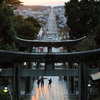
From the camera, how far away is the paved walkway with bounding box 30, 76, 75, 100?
108 feet

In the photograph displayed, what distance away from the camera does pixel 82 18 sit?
170ft

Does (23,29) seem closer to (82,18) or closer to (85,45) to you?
(82,18)

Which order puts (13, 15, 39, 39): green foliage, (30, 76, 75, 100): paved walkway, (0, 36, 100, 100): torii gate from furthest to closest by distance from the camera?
(13, 15, 39, 39): green foliage
(30, 76, 75, 100): paved walkway
(0, 36, 100, 100): torii gate

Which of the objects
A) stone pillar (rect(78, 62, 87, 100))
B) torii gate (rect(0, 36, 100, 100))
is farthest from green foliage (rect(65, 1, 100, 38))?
torii gate (rect(0, 36, 100, 100))

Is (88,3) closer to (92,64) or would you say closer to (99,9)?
(99,9)

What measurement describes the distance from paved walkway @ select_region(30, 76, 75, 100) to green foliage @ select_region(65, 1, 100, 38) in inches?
461

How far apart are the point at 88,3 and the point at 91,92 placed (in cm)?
2684

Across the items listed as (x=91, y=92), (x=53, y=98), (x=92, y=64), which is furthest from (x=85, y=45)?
(x=91, y=92)

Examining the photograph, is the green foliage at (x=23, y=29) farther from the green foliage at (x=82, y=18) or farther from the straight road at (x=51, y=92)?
the straight road at (x=51, y=92)

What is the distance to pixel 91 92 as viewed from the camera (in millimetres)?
28422

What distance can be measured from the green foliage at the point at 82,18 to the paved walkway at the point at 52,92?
1170cm

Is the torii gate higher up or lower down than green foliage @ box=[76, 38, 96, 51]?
lower down

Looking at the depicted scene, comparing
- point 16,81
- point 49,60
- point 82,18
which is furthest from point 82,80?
point 82,18

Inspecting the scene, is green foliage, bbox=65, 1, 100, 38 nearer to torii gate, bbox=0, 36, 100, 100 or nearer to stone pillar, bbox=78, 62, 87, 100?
stone pillar, bbox=78, 62, 87, 100
